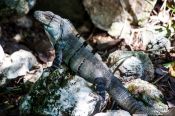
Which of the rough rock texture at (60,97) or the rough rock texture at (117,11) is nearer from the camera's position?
the rough rock texture at (60,97)

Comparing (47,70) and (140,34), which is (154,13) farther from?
(47,70)

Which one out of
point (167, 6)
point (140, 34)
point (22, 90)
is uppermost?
point (167, 6)

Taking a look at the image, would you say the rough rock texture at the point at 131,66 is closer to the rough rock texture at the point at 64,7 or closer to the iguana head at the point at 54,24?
the iguana head at the point at 54,24

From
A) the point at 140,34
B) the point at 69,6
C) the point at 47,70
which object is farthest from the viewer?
the point at 69,6

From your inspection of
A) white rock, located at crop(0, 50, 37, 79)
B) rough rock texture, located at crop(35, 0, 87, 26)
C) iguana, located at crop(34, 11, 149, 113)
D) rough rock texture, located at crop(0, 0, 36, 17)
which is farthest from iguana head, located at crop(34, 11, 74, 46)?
rough rock texture, located at crop(35, 0, 87, 26)

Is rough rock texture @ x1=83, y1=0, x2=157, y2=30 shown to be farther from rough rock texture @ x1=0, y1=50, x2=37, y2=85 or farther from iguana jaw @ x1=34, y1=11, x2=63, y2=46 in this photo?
iguana jaw @ x1=34, y1=11, x2=63, y2=46

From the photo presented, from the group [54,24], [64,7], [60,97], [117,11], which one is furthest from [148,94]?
[64,7]

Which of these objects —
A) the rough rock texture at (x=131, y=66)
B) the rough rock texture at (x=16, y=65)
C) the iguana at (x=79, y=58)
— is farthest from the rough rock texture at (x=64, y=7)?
the iguana at (x=79, y=58)

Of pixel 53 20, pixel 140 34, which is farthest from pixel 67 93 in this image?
pixel 140 34
